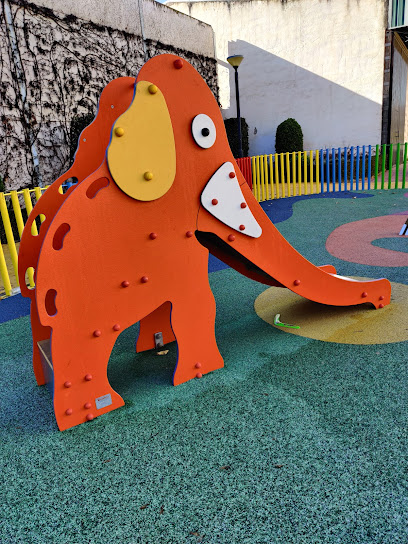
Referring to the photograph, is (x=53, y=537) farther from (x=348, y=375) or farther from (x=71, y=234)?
(x=348, y=375)

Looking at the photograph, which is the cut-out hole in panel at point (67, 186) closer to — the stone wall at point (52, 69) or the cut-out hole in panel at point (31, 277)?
the cut-out hole in panel at point (31, 277)

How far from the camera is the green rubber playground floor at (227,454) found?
176cm

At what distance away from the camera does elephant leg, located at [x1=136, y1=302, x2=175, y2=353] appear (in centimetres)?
346

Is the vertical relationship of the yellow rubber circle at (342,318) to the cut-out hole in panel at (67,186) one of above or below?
below

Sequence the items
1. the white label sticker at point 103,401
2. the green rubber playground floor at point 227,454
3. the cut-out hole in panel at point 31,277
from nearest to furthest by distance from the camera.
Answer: the green rubber playground floor at point 227,454 → the white label sticker at point 103,401 → the cut-out hole in panel at point 31,277

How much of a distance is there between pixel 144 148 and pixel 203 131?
17.7 inches

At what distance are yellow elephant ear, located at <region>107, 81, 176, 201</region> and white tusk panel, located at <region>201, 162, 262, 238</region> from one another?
12.2 inches

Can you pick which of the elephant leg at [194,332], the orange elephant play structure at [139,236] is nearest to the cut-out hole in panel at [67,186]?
the orange elephant play structure at [139,236]

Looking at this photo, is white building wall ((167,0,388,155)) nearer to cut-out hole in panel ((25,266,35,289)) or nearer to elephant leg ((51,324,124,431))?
cut-out hole in panel ((25,266,35,289))

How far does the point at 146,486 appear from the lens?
6.57ft

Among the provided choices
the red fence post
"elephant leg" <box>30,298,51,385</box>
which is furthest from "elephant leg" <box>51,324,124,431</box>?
the red fence post

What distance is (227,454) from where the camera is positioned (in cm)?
217

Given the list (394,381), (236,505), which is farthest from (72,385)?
(394,381)

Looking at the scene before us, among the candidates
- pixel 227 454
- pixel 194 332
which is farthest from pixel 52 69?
pixel 227 454
